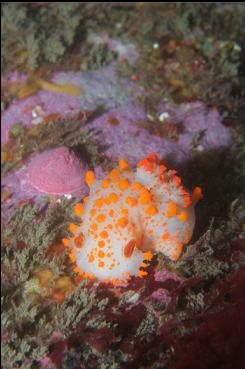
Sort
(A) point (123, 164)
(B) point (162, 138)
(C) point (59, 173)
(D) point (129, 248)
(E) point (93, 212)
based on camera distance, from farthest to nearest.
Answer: (B) point (162, 138) → (C) point (59, 173) → (A) point (123, 164) → (E) point (93, 212) → (D) point (129, 248)

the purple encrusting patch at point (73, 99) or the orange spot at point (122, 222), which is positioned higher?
the orange spot at point (122, 222)

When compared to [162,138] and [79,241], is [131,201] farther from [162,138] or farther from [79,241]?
[162,138]

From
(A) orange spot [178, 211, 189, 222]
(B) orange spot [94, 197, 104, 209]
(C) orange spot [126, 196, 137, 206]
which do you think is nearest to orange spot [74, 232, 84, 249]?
(B) orange spot [94, 197, 104, 209]

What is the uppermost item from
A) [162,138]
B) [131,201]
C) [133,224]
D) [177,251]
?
[131,201]

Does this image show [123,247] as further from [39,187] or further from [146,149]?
[146,149]

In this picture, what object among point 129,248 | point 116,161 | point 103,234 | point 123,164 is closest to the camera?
point 129,248

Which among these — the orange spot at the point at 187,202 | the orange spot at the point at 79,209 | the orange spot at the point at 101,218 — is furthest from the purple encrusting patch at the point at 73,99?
the orange spot at the point at 187,202

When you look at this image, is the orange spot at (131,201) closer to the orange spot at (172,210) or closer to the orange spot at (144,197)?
the orange spot at (144,197)

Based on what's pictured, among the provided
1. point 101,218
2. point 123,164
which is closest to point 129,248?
point 101,218
